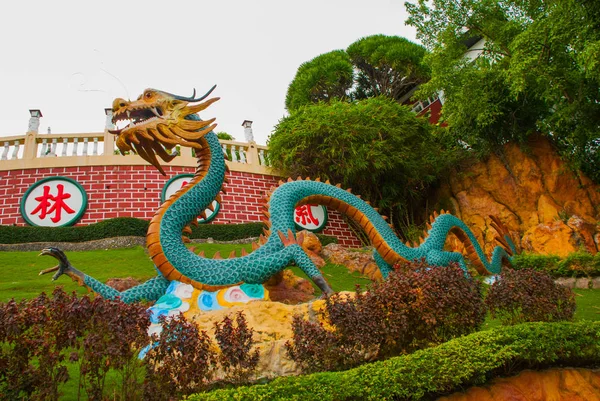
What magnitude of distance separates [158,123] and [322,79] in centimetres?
1480

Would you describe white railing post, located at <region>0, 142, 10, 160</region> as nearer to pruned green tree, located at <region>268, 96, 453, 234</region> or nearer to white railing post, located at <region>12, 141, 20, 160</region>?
white railing post, located at <region>12, 141, 20, 160</region>

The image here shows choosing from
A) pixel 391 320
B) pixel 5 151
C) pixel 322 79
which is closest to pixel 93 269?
pixel 5 151

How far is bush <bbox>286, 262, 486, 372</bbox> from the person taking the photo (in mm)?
4535

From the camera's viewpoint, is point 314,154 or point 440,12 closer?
point 440,12

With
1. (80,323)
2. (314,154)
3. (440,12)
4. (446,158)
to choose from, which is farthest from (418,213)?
(80,323)

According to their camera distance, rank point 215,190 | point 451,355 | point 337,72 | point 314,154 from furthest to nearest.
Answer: point 337,72 < point 314,154 < point 215,190 < point 451,355

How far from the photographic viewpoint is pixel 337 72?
20.7 meters

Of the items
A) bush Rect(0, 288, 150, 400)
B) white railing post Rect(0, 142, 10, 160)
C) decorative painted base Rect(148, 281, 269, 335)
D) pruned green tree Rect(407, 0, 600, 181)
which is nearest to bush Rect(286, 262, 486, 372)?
bush Rect(0, 288, 150, 400)

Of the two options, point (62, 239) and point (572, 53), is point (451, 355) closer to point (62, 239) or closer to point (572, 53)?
point (572, 53)

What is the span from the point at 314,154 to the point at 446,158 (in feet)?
13.6

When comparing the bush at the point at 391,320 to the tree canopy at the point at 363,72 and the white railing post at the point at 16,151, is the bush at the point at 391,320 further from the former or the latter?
the tree canopy at the point at 363,72

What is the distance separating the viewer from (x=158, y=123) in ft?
22.1

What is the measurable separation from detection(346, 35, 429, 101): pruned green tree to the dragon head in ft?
48.3

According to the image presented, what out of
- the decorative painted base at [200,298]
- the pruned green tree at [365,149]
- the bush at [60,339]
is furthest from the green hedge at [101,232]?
the bush at [60,339]
